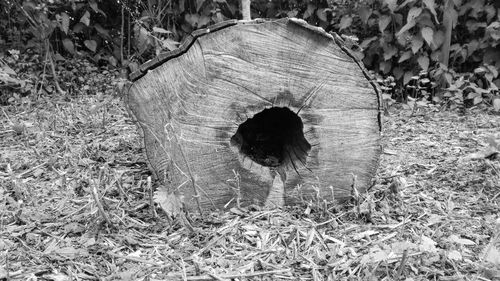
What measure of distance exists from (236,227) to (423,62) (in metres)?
3.05

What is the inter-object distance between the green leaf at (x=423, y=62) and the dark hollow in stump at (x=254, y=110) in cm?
238

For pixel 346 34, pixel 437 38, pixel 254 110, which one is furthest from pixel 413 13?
pixel 254 110

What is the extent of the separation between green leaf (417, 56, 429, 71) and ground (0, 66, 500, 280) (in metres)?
1.45

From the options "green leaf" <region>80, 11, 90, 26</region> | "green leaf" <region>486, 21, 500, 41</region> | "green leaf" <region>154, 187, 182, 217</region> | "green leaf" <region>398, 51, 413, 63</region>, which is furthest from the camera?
"green leaf" <region>80, 11, 90, 26</region>

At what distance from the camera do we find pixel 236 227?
2.04 m

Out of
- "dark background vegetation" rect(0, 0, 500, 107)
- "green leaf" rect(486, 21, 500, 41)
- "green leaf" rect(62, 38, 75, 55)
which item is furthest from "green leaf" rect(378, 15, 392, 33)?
"green leaf" rect(62, 38, 75, 55)

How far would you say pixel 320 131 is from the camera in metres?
2.18

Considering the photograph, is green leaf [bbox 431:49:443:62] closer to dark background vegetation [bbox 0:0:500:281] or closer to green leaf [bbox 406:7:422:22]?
dark background vegetation [bbox 0:0:500:281]

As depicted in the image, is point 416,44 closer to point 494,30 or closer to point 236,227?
point 494,30

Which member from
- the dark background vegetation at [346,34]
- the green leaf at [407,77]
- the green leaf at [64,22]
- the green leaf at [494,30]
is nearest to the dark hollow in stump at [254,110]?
the dark background vegetation at [346,34]

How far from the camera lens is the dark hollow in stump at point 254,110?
2.00 m

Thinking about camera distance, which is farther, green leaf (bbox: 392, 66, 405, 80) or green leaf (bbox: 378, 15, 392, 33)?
green leaf (bbox: 392, 66, 405, 80)

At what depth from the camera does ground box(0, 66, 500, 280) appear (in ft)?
5.66

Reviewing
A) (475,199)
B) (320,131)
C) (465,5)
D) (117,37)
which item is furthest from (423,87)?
(117,37)
